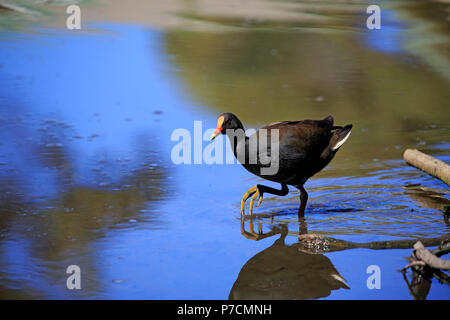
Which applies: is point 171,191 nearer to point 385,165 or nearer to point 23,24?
point 385,165

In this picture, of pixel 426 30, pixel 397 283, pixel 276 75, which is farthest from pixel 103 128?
pixel 426 30

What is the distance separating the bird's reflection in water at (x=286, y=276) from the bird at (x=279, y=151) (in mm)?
790

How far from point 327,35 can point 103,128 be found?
5.74m

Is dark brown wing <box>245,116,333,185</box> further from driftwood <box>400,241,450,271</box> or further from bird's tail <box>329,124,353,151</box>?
driftwood <box>400,241,450,271</box>

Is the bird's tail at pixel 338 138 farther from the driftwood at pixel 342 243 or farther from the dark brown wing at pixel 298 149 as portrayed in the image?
the driftwood at pixel 342 243

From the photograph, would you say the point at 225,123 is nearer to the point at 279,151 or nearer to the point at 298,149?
the point at 279,151

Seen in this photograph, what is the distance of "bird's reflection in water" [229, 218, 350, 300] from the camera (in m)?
4.77

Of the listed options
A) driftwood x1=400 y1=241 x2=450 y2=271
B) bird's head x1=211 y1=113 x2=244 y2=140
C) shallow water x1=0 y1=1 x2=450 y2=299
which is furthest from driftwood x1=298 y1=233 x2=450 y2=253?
bird's head x1=211 y1=113 x2=244 y2=140

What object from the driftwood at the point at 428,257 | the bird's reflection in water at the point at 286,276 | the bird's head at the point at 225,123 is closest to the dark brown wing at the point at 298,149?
the bird's head at the point at 225,123

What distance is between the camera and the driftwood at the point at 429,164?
22.0ft

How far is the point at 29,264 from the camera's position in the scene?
517 centimetres

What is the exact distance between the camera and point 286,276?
16.5ft

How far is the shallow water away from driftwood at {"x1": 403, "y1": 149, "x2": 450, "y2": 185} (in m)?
0.16

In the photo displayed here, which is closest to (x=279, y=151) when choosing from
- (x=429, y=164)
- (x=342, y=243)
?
(x=342, y=243)
